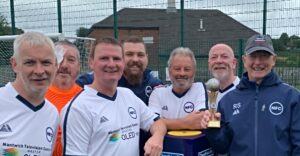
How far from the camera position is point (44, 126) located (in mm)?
2877

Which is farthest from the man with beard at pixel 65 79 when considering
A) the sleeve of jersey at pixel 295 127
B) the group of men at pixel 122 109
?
the sleeve of jersey at pixel 295 127

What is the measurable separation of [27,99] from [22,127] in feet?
0.62

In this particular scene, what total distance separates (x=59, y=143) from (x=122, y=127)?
1.67 ft

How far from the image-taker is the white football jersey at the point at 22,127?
2.72 metres

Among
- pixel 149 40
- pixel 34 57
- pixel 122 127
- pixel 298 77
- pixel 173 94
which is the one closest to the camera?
pixel 34 57

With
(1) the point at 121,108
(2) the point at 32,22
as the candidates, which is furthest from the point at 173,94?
(2) the point at 32,22

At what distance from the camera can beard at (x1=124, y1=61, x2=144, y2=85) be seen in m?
4.11

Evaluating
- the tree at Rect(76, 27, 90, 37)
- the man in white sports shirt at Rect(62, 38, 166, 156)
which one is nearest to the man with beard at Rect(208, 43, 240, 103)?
the man in white sports shirt at Rect(62, 38, 166, 156)

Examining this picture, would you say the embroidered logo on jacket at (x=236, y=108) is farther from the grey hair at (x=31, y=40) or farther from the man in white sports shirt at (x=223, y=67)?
the grey hair at (x=31, y=40)

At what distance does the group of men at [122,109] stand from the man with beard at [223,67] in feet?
3.25

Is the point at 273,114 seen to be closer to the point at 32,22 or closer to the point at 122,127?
the point at 122,127

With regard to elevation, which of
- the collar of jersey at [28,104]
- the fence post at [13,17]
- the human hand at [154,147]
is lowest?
the human hand at [154,147]

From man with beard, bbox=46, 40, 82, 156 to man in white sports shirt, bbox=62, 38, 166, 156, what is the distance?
693 mm

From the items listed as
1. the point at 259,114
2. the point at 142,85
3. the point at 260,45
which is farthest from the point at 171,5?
the point at 259,114
